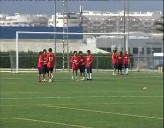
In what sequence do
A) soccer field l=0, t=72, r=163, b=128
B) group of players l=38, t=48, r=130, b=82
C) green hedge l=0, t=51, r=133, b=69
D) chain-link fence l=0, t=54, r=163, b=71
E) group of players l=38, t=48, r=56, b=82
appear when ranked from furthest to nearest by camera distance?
1. chain-link fence l=0, t=54, r=163, b=71
2. green hedge l=0, t=51, r=133, b=69
3. group of players l=38, t=48, r=130, b=82
4. group of players l=38, t=48, r=56, b=82
5. soccer field l=0, t=72, r=163, b=128

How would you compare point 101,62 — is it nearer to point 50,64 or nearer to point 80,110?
point 50,64

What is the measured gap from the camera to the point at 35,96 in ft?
74.6

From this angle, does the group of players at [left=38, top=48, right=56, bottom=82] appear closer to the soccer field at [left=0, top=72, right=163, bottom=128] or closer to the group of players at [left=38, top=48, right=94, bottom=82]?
the group of players at [left=38, top=48, right=94, bottom=82]

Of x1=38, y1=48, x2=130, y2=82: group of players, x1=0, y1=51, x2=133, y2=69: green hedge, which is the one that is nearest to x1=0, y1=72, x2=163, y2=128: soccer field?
x1=38, y1=48, x2=130, y2=82: group of players

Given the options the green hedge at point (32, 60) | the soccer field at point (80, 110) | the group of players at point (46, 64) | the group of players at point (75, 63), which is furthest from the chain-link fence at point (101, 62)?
the soccer field at point (80, 110)

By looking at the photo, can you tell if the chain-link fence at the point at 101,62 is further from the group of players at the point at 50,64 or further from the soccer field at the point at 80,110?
the soccer field at the point at 80,110

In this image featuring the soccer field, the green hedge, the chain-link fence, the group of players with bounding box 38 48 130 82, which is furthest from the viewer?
the chain-link fence

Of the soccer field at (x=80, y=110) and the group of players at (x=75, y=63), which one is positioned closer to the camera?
the soccer field at (x=80, y=110)

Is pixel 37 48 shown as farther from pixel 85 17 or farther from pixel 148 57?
pixel 85 17

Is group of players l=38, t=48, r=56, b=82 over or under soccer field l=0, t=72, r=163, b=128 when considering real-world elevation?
over

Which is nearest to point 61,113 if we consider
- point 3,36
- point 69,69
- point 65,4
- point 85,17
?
point 69,69

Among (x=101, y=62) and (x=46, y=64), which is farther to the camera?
(x=101, y=62)

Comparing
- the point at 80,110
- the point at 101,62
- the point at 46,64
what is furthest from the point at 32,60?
the point at 80,110

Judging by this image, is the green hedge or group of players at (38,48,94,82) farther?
the green hedge
